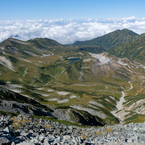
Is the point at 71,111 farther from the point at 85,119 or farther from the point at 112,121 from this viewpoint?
the point at 112,121

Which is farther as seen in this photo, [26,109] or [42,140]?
[26,109]

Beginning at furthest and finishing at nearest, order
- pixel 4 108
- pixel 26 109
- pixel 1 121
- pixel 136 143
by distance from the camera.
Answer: pixel 26 109 < pixel 4 108 < pixel 1 121 < pixel 136 143

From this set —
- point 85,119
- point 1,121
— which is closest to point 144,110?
point 85,119

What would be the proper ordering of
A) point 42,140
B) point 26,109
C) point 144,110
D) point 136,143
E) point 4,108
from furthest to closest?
1. point 144,110
2. point 26,109
3. point 4,108
4. point 136,143
5. point 42,140

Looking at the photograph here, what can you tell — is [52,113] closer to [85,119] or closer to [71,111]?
[71,111]

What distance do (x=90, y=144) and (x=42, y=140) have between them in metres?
12.3

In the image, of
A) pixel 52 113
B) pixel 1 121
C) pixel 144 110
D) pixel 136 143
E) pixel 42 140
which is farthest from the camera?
pixel 144 110

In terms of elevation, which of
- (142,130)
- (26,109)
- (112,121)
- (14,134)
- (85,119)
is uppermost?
(14,134)

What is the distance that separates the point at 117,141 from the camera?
117 feet

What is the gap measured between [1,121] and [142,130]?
4519cm

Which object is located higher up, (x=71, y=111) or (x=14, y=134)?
(x=14, y=134)

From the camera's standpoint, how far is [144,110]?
18962 cm

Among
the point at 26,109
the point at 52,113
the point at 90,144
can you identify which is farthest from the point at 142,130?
the point at 52,113

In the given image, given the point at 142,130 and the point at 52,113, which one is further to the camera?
the point at 52,113
